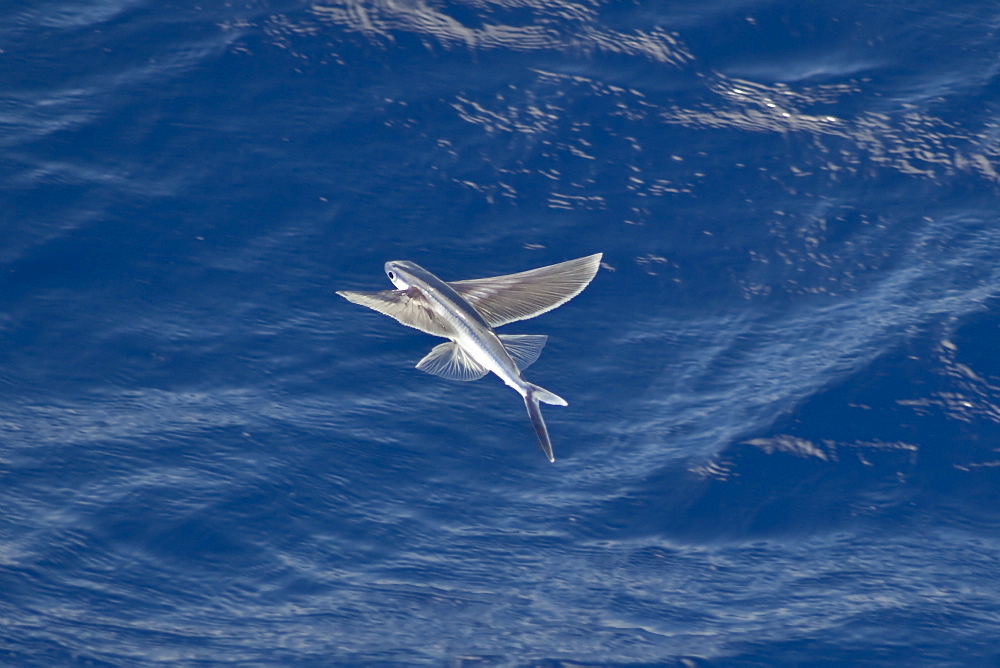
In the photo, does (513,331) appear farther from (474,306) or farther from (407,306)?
(407,306)

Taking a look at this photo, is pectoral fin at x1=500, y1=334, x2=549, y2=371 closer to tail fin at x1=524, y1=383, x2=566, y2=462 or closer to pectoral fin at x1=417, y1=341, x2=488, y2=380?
pectoral fin at x1=417, y1=341, x2=488, y2=380

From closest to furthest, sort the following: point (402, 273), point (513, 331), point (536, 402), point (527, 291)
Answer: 1. point (536, 402)
2. point (402, 273)
3. point (527, 291)
4. point (513, 331)

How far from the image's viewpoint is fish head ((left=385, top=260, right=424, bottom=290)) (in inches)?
416

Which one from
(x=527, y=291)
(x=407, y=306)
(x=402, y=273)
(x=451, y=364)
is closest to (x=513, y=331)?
(x=527, y=291)

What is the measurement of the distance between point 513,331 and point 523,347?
4.71 feet

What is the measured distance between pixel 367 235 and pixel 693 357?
4363 millimetres

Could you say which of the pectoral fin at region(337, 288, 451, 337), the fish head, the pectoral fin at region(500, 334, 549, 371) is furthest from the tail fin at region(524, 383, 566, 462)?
the fish head

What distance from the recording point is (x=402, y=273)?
34.8 feet

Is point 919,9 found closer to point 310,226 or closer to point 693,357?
point 693,357

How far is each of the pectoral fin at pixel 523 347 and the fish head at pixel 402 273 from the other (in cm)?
122

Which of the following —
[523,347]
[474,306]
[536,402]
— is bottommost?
[536,402]

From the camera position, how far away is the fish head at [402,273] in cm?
1057

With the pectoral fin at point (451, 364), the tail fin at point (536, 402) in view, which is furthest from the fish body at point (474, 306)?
the tail fin at point (536, 402)

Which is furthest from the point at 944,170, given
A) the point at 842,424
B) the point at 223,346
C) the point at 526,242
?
the point at 223,346
